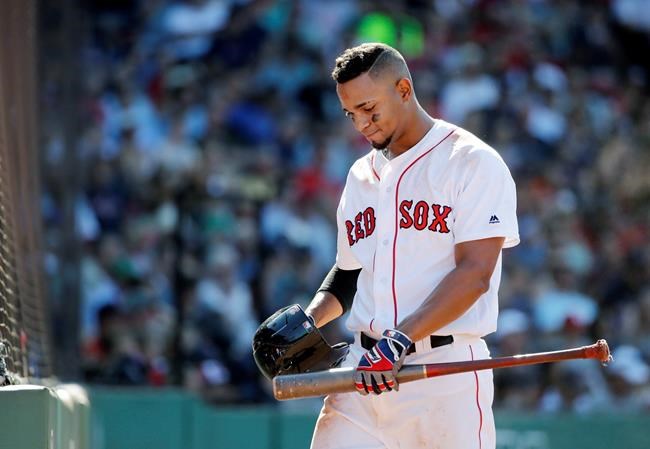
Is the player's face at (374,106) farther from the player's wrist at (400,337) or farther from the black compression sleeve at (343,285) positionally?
the player's wrist at (400,337)

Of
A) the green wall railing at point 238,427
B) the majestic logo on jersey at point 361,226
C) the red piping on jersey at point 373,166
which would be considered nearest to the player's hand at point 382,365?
the majestic logo on jersey at point 361,226

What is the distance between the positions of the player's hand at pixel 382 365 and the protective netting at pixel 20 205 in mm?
1157

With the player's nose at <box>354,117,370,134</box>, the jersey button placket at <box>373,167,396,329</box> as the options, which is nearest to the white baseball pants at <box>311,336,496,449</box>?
the jersey button placket at <box>373,167,396,329</box>

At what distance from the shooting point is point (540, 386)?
35.5 ft

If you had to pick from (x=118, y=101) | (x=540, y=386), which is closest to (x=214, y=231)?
(x=118, y=101)

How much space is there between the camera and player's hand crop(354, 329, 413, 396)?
397 centimetres

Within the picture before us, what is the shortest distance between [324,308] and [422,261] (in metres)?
0.54

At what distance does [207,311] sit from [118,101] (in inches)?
112

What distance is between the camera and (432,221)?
4266mm

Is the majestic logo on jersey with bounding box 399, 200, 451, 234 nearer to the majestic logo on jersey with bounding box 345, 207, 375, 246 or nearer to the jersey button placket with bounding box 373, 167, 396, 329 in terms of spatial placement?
the jersey button placket with bounding box 373, 167, 396, 329

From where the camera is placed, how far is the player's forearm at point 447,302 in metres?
4.06

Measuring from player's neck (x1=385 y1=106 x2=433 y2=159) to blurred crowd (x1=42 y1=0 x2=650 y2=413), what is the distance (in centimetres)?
580

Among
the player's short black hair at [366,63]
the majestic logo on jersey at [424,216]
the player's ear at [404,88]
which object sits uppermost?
the player's short black hair at [366,63]

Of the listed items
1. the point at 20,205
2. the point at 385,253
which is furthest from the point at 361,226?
the point at 20,205
